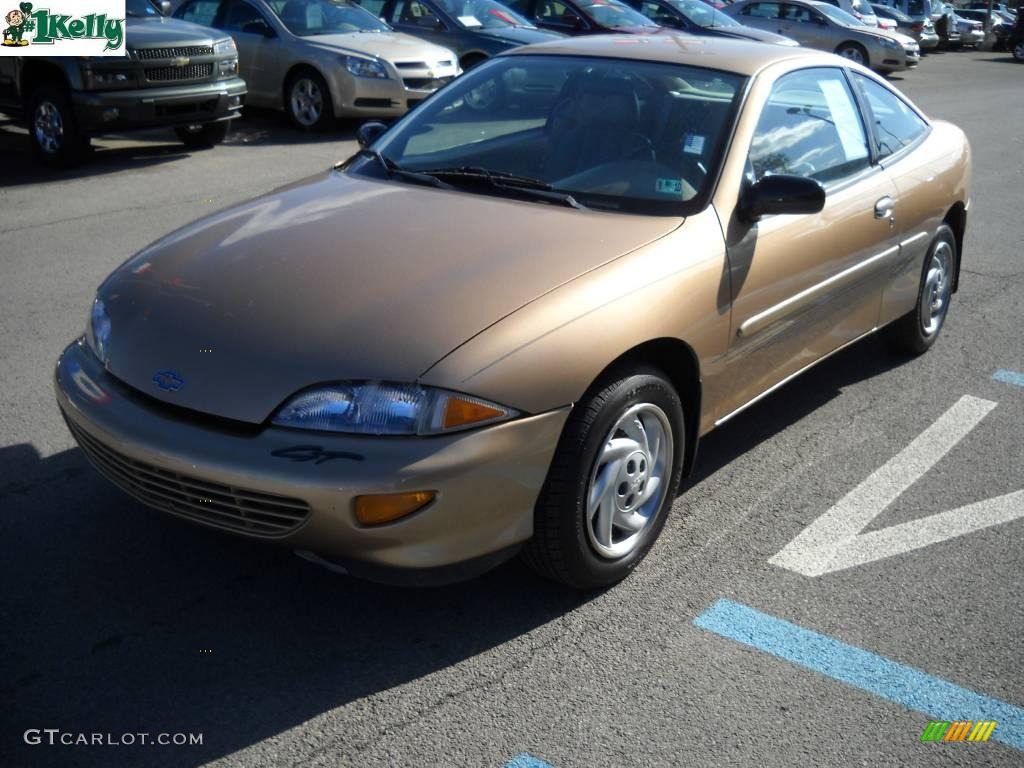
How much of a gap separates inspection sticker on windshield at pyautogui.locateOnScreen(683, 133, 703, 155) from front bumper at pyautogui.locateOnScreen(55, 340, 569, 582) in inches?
55.0

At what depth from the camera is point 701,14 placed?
19.2 metres

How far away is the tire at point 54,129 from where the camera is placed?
969 cm

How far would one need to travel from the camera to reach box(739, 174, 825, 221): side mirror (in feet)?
12.6

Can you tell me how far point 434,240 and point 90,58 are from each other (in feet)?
23.8

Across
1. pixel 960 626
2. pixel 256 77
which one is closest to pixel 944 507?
pixel 960 626

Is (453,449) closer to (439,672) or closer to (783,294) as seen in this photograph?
(439,672)

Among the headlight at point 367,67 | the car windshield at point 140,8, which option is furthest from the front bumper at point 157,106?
the headlight at point 367,67

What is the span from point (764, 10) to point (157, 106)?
17.1 meters

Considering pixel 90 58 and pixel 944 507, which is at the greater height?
pixel 90 58

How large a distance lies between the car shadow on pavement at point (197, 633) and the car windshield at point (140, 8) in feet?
26.1

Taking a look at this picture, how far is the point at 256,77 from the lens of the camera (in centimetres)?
1268

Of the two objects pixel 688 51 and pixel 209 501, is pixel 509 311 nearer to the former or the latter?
pixel 209 501

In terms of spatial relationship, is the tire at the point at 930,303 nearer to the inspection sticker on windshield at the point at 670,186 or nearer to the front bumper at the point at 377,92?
the inspection sticker on windshield at the point at 670,186

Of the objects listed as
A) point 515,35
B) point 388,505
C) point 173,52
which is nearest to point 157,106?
point 173,52
